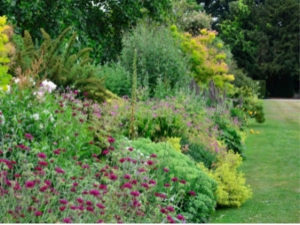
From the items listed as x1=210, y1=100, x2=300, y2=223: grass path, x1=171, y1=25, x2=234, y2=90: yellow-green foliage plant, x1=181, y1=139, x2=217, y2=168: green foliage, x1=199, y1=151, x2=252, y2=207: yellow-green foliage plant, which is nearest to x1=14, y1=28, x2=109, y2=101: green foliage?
x1=181, y1=139, x2=217, y2=168: green foliage

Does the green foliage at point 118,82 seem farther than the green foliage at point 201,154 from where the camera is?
Yes

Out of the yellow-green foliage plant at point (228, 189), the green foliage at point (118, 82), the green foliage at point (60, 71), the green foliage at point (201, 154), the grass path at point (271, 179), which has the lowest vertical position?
the grass path at point (271, 179)

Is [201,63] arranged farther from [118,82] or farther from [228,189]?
[228,189]

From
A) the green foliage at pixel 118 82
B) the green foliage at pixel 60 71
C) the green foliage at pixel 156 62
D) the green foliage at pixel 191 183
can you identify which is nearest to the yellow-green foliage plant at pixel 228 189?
the green foliage at pixel 191 183

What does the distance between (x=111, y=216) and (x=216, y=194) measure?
3142 millimetres

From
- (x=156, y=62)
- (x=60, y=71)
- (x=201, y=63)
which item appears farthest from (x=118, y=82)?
(x=201, y=63)

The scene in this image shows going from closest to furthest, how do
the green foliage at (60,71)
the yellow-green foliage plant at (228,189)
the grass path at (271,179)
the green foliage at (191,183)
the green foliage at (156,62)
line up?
the green foliage at (191,183) < the grass path at (271,179) < the yellow-green foliage plant at (228,189) < the green foliage at (60,71) < the green foliage at (156,62)

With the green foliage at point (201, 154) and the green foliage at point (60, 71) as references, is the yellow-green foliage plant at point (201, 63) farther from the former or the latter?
the green foliage at point (201, 154)

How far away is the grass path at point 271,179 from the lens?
6.72 m

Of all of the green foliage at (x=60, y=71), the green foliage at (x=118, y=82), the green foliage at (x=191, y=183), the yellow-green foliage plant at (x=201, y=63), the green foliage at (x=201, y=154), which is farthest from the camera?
the yellow-green foliage plant at (x=201, y=63)

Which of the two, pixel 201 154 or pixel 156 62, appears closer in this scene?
pixel 201 154

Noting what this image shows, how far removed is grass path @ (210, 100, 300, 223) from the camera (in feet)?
22.1

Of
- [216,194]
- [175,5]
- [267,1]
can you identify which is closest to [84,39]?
[175,5]

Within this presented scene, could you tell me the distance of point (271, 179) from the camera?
9258 millimetres
